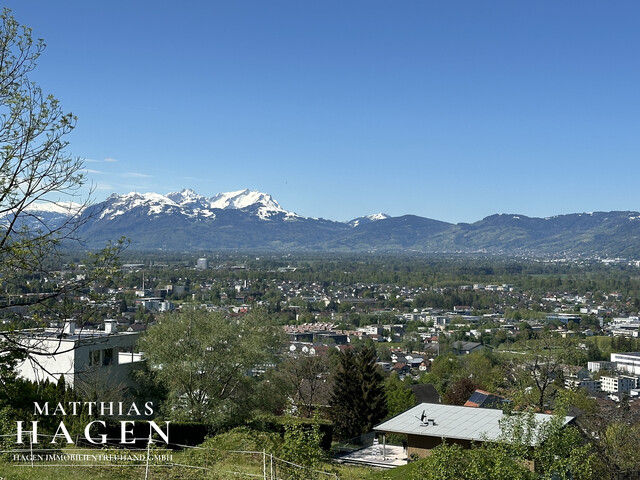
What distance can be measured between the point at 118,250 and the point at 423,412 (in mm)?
13959

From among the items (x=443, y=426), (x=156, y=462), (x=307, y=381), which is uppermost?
(x=156, y=462)

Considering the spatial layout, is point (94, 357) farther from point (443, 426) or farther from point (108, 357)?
point (443, 426)

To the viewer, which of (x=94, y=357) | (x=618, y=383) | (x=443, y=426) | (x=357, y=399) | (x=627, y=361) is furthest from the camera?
(x=627, y=361)

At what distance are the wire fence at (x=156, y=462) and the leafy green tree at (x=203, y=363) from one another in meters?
5.96

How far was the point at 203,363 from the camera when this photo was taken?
20.0 metres

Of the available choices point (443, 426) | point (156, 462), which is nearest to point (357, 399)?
point (443, 426)

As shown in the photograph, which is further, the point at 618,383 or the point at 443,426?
the point at 618,383

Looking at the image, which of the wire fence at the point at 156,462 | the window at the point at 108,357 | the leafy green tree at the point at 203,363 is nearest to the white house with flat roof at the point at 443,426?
the leafy green tree at the point at 203,363

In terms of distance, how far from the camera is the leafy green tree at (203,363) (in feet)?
65.3

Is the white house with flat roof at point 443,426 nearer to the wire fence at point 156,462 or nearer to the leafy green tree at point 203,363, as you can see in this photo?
the leafy green tree at point 203,363

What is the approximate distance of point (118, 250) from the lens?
7168 mm

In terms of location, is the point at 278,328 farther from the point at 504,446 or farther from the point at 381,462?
the point at 504,446

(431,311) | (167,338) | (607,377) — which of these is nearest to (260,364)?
(167,338)

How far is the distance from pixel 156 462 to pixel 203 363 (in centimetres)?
795
